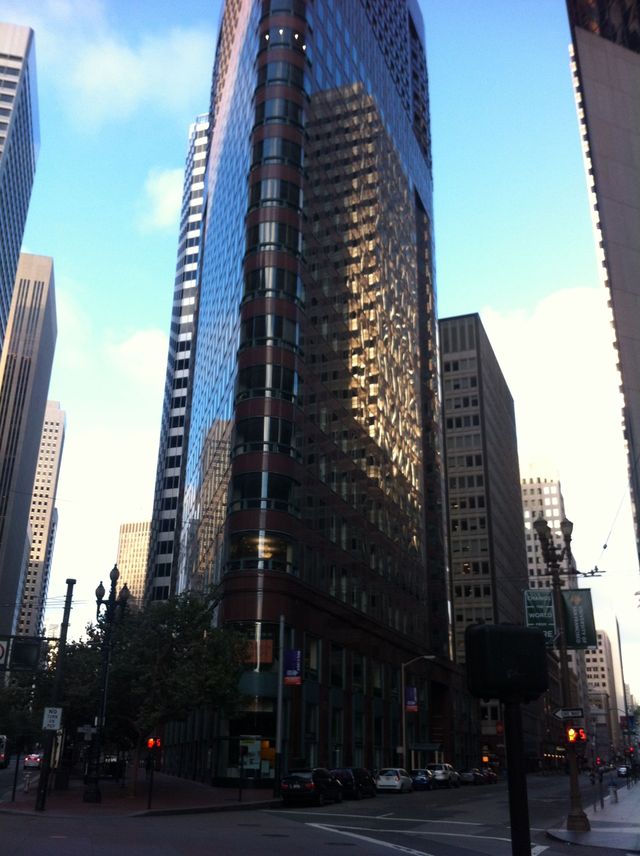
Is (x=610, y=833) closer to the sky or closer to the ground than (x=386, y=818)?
closer to the sky

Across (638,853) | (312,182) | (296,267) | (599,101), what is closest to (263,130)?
(312,182)

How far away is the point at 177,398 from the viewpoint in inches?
5787

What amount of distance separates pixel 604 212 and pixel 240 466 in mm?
36356

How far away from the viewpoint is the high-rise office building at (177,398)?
13212cm

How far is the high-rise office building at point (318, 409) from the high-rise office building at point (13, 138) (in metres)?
69.5

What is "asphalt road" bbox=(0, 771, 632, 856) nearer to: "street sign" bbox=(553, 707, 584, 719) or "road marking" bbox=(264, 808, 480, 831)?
"road marking" bbox=(264, 808, 480, 831)

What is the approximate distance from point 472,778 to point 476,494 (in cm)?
6722

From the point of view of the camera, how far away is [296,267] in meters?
62.2

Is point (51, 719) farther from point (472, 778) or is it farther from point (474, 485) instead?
point (474, 485)

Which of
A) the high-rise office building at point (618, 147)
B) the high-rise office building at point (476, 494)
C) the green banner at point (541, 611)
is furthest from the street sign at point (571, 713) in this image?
the high-rise office building at point (476, 494)

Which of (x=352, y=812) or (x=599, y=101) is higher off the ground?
(x=599, y=101)

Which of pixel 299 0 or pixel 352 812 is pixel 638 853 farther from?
pixel 299 0

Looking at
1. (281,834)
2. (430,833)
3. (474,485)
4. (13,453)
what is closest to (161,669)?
(281,834)

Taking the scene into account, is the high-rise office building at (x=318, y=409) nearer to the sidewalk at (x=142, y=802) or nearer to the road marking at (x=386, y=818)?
the sidewalk at (x=142, y=802)
